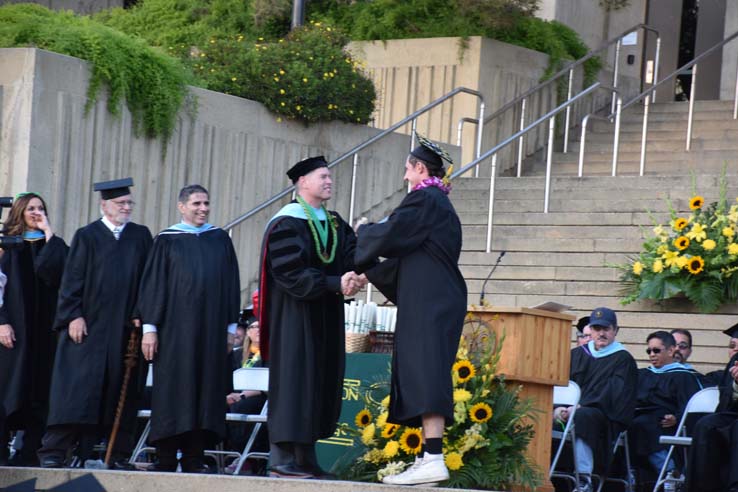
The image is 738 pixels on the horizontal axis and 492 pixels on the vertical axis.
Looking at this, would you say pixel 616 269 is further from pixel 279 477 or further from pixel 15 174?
pixel 279 477

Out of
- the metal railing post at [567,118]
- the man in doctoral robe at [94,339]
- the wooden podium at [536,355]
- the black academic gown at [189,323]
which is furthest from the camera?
the metal railing post at [567,118]

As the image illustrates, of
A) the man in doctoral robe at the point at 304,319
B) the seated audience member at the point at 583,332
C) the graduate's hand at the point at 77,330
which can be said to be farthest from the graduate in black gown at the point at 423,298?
the seated audience member at the point at 583,332

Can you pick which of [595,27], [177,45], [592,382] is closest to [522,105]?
[595,27]

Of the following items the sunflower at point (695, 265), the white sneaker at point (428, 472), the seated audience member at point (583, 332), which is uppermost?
the sunflower at point (695, 265)

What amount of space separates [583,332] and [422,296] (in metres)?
4.11

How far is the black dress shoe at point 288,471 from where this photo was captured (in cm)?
798

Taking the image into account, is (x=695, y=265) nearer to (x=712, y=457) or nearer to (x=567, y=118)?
(x=712, y=457)

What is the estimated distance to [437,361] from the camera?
765 cm

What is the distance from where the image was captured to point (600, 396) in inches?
408

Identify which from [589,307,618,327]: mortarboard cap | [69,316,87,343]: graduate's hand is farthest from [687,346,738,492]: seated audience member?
[69,316,87,343]: graduate's hand

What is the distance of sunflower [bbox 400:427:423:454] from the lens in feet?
26.8

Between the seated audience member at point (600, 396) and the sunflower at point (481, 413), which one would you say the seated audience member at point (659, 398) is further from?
the sunflower at point (481, 413)

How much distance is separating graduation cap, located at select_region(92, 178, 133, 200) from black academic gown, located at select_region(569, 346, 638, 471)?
11.1 feet

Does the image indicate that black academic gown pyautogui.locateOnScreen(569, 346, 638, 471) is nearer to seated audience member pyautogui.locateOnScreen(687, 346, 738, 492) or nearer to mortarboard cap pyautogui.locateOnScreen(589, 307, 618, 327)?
mortarboard cap pyautogui.locateOnScreen(589, 307, 618, 327)
